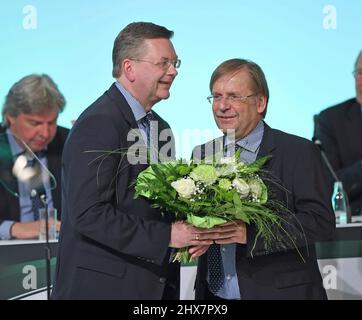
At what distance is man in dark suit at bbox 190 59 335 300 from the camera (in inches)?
120

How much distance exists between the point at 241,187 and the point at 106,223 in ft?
1.68

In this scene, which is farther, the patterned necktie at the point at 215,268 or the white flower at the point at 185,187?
the patterned necktie at the point at 215,268

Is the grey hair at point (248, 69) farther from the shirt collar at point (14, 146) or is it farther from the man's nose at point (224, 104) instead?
the shirt collar at point (14, 146)

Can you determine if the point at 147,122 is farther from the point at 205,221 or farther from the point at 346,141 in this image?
the point at 346,141

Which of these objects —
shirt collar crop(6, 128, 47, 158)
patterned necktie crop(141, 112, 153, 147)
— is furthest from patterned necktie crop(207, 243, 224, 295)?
shirt collar crop(6, 128, 47, 158)

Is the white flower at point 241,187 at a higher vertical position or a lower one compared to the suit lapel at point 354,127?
lower

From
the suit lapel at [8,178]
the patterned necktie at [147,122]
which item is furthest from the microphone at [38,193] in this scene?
the patterned necktie at [147,122]

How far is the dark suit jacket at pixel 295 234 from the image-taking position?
10.0 feet

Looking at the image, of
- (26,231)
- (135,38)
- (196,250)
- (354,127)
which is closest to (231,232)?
(196,250)

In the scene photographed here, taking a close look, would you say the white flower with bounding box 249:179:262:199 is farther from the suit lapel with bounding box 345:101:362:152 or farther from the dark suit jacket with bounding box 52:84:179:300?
the suit lapel with bounding box 345:101:362:152

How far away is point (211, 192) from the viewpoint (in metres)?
2.92

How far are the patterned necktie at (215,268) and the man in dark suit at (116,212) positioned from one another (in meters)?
0.15
